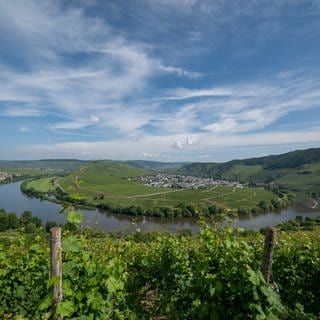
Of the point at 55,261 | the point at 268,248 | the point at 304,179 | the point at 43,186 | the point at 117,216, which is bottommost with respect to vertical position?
the point at 117,216

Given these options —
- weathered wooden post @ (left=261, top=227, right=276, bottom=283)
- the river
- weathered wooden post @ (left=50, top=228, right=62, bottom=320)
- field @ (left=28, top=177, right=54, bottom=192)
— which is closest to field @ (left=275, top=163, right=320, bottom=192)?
the river

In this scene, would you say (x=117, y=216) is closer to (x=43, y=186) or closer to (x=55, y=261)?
(x=43, y=186)

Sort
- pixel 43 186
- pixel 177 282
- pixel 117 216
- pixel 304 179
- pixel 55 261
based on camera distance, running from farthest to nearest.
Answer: pixel 304 179, pixel 43 186, pixel 117 216, pixel 177 282, pixel 55 261

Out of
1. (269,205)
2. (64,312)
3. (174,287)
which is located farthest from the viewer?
(269,205)

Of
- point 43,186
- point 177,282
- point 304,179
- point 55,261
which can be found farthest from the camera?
point 304,179

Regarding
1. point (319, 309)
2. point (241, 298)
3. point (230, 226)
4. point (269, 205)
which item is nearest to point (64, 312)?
point (241, 298)

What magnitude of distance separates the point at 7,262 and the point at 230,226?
14.4ft

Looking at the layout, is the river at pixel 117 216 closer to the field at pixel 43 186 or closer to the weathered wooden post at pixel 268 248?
the field at pixel 43 186

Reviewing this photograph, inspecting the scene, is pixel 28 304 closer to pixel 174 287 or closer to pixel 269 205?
pixel 174 287

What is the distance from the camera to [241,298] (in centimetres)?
348

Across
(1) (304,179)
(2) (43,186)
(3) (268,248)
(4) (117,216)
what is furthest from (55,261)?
(1) (304,179)

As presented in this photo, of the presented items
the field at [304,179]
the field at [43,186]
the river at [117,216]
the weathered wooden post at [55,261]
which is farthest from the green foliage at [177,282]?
the field at [304,179]

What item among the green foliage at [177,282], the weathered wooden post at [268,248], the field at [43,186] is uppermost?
the weathered wooden post at [268,248]

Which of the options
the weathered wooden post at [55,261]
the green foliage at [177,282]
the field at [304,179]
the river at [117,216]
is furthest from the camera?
the field at [304,179]
